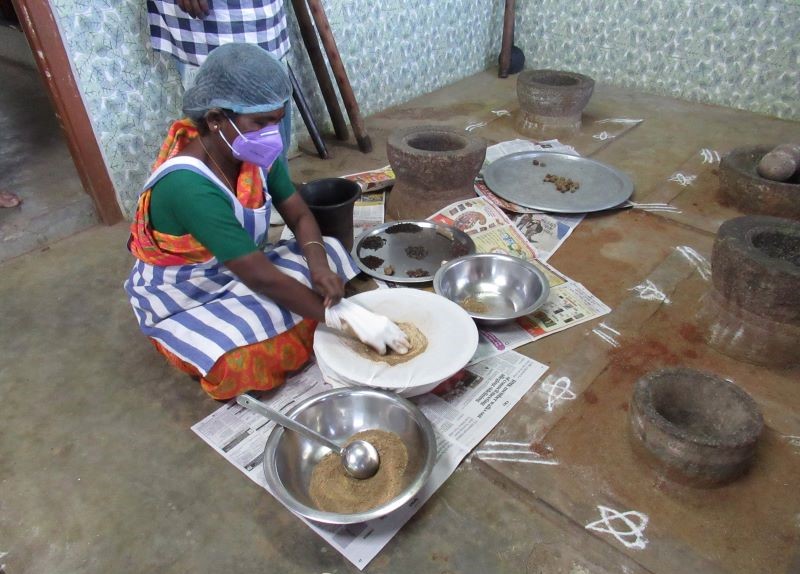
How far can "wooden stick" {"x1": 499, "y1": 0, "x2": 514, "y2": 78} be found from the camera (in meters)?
4.14

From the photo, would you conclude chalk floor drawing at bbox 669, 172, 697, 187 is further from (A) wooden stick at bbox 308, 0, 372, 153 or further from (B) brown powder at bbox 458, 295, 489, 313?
(A) wooden stick at bbox 308, 0, 372, 153

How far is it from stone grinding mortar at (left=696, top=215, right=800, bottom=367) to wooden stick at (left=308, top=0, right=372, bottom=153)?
6.46ft

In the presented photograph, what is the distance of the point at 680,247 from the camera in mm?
2324

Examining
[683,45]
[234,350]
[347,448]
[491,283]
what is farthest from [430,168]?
[683,45]

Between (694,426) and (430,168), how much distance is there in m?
1.40

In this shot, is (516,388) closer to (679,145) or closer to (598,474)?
(598,474)

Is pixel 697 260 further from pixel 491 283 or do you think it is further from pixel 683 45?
pixel 683 45

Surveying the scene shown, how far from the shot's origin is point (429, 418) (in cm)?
155

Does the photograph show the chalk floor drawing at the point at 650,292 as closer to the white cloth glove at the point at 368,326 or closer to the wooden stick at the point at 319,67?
the white cloth glove at the point at 368,326

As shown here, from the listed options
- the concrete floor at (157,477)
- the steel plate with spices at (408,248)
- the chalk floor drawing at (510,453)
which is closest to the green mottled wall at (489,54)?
the concrete floor at (157,477)

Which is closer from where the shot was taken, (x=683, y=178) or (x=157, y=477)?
(x=157, y=477)

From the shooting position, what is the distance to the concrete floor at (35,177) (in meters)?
2.34

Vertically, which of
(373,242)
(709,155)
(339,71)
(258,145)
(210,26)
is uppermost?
(210,26)

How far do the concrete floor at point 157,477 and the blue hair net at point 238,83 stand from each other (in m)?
0.84
